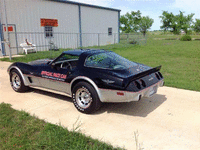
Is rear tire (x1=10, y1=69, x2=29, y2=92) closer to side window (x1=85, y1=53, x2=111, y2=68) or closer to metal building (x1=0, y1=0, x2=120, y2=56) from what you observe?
side window (x1=85, y1=53, x2=111, y2=68)

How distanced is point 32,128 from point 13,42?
13594mm

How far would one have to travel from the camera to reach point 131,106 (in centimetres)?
470

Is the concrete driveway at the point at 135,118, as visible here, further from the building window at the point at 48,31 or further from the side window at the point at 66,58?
the building window at the point at 48,31

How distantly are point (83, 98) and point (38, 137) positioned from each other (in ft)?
4.31

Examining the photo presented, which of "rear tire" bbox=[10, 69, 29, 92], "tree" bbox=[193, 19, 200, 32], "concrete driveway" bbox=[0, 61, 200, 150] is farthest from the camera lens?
"tree" bbox=[193, 19, 200, 32]

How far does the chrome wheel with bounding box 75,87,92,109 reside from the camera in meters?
4.13

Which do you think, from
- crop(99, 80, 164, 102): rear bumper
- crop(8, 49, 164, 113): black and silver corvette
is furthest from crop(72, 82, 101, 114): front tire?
crop(99, 80, 164, 102): rear bumper

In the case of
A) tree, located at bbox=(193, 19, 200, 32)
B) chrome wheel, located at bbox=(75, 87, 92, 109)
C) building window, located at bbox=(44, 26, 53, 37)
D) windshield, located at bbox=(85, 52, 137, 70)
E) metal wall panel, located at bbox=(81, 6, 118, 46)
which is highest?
tree, located at bbox=(193, 19, 200, 32)

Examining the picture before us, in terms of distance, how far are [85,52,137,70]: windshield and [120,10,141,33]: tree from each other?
37916mm

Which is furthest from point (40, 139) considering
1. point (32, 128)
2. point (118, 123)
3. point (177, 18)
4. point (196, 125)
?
point (177, 18)

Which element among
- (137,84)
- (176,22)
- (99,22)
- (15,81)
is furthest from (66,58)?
(176,22)

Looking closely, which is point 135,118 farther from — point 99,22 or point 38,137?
point 99,22

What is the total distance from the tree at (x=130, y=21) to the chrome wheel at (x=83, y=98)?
38.6 meters

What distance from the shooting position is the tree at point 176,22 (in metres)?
47.3
